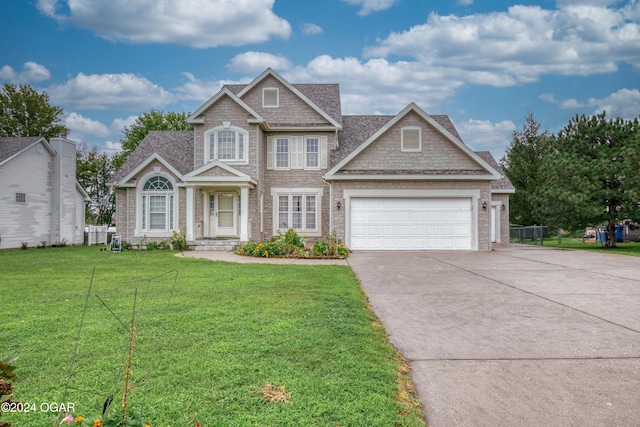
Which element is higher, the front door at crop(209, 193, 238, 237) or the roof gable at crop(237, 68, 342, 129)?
the roof gable at crop(237, 68, 342, 129)

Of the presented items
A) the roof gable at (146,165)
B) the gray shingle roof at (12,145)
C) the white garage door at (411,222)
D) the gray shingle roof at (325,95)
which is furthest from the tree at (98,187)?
the white garage door at (411,222)

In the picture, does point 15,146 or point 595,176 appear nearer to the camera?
point 595,176

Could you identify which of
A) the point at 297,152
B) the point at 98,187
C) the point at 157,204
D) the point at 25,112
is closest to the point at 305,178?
the point at 297,152

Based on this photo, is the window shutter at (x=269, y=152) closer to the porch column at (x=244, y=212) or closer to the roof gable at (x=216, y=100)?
the roof gable at (x=216, y=100)

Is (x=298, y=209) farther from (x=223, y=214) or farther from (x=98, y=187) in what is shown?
(x=98, y=187)

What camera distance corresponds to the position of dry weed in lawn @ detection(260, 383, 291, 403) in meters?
2.99

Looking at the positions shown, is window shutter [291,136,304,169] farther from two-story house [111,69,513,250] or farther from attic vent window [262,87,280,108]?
attic vent window [262,87,280,108]

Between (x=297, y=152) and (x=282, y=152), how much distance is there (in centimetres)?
77

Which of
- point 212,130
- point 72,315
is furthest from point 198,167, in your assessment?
point 72,315

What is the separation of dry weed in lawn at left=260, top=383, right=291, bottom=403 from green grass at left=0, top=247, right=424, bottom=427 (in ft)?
0.13

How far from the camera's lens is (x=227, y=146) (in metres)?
19.6

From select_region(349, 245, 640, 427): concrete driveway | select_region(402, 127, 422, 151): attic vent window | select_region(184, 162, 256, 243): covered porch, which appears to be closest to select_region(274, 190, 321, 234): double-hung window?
select_region(184, 162, 256, 243): covered porch

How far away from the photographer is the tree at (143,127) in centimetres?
3728

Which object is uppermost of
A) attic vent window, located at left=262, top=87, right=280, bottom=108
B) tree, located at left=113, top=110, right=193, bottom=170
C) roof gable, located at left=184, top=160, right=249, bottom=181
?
tree, located at left=113, top=110, right=193, bottom=170
